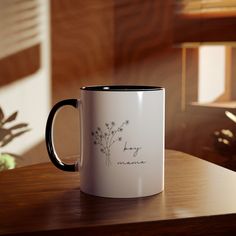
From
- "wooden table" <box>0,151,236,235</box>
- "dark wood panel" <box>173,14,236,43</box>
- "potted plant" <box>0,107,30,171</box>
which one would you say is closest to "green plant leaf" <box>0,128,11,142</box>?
"potted plant" <box>0,107,30,171</box>

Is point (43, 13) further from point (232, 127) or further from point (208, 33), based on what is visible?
point (232, 127)

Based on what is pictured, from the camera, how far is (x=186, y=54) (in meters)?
2.33

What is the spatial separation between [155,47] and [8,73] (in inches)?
29.0

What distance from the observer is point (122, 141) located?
612mm

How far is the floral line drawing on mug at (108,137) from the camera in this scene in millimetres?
611

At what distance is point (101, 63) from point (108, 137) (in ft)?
6.11

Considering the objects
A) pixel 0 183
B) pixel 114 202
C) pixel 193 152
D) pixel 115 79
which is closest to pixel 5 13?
pixel 115 79

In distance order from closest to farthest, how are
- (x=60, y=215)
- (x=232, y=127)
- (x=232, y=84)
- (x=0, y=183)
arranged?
(x=60, y=215), (x=0, y=183), (x=232, y=127), (x=232, y=84)

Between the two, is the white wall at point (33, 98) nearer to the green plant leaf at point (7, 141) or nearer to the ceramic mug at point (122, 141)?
the green plant leaf at point (7, 141)

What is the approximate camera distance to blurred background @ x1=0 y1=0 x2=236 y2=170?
7.50 ft

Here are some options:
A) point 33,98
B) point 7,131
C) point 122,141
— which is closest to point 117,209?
point 122,141

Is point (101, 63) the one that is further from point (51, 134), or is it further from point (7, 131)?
point (51, 134)

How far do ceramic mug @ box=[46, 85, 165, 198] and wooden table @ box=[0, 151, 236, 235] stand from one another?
2 centimetres

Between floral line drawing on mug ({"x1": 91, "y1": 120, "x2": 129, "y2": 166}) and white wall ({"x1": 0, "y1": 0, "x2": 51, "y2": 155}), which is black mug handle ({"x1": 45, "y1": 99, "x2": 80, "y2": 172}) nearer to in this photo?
floral line drawing on mug ({"x1": 91, "y1": 120, "x2": 129, "y2": 166})
